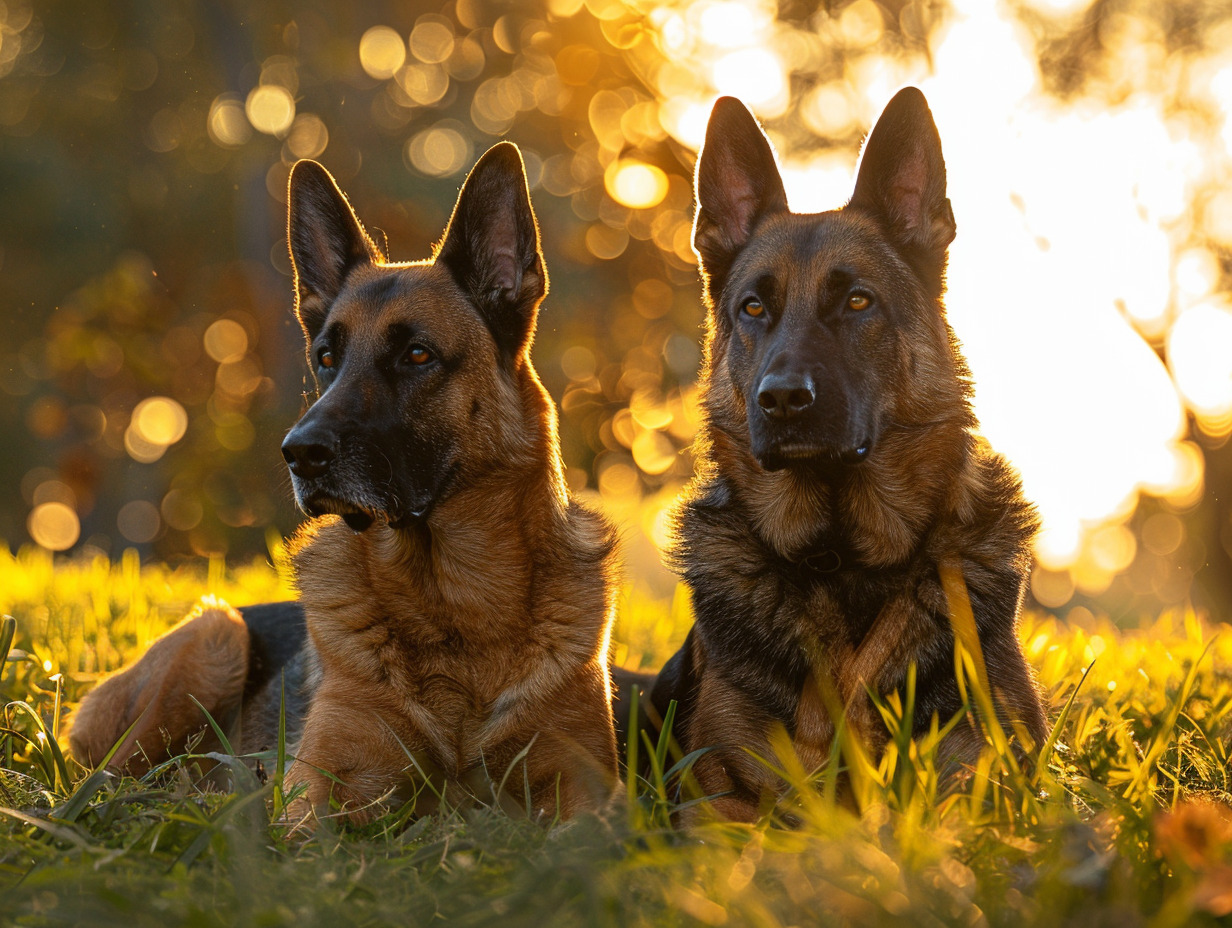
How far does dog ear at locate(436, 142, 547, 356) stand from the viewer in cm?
441

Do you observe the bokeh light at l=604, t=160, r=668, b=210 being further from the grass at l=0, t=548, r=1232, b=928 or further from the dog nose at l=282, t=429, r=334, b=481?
the grass at l=0, t=548, r=1232, b=928

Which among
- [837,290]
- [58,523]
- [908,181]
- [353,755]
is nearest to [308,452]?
[353,755]

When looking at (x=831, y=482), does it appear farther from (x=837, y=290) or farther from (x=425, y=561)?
(x=425, y=561)

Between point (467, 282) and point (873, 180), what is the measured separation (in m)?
1.78

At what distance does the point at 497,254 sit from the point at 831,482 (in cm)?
171

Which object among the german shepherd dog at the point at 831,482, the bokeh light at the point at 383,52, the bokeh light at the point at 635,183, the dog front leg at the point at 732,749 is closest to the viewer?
the dog front leg at the point at 732,749

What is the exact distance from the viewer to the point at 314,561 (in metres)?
4.35

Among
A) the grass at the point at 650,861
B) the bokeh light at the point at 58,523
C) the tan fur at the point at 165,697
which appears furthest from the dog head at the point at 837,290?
the bokeh light at the point at 58,523

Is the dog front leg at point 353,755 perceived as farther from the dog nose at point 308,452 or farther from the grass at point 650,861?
the dog nose at point 308,452

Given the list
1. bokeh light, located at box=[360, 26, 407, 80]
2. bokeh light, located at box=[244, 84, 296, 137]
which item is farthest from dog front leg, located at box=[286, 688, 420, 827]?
bokeh light, located at box=[360, 26, 407, 80]

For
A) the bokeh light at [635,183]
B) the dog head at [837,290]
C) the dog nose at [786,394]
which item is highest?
the bokeh light at [635,183]

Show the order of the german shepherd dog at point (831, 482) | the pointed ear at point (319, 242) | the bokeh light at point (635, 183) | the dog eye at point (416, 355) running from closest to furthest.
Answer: the german shepherd dog at point (831, 482), the dog eye at point (416, 355), the pointed ear at point (319, 242), the bokeh light at point (635, 183)

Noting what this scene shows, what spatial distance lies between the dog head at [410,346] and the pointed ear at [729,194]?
79 cm

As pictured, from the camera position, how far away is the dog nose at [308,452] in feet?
12.0
